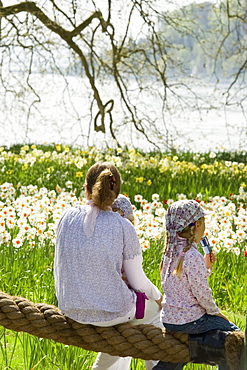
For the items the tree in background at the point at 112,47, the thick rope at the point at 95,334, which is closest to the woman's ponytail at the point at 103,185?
the thick rope at the point at 95,334

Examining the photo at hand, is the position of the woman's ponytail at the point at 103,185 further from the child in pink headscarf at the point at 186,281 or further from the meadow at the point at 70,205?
the meadow at the point at 70,205

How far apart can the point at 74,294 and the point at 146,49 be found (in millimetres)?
8102

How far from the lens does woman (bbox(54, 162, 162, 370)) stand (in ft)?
8.61

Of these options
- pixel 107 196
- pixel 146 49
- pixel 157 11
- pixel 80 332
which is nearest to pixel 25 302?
pixel 80 332

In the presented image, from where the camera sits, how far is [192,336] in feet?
7.98

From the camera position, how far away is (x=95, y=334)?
2457mm

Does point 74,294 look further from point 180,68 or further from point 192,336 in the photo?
point 180,68

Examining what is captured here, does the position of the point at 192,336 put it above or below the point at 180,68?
below

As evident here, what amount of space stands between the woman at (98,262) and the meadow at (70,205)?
1.30 feet

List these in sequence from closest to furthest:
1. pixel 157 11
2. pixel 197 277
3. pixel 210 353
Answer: pixel 210 353, pixel 197 277, pixel 157 11

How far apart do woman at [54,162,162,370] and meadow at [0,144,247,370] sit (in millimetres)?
395

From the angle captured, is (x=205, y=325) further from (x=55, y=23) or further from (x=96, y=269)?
(x=55, y=23)

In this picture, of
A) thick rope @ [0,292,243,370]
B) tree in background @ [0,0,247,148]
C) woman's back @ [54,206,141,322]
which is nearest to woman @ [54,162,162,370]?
woman's back @ [54,206,141,322]

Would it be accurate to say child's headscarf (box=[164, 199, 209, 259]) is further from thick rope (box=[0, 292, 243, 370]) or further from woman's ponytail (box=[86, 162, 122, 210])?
thick rope (box=[0, 292, 243, 370])
